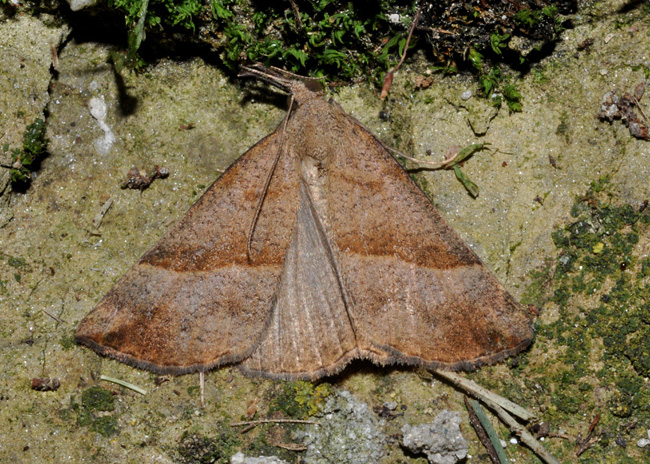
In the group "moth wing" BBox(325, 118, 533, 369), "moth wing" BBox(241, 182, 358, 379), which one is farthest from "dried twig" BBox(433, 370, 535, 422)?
"moth wing" BBox(241, 182, 358, 379)

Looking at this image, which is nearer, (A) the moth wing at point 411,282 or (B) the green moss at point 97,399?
(A) the moth wing at point 411,282

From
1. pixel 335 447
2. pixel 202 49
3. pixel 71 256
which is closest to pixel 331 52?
pixel 202 49

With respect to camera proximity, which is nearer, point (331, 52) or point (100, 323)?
point (100, 323)

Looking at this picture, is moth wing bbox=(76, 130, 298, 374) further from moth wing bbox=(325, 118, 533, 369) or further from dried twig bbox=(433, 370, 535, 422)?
dried twig bbox=(433, 370, 535, 422)

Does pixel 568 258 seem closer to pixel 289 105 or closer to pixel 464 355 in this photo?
pixel 464 355

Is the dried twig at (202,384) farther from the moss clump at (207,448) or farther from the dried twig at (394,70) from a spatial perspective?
the dried twig at (394,70)

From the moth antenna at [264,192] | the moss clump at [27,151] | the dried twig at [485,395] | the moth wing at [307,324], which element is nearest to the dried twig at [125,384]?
the moth wing at [307,324]
